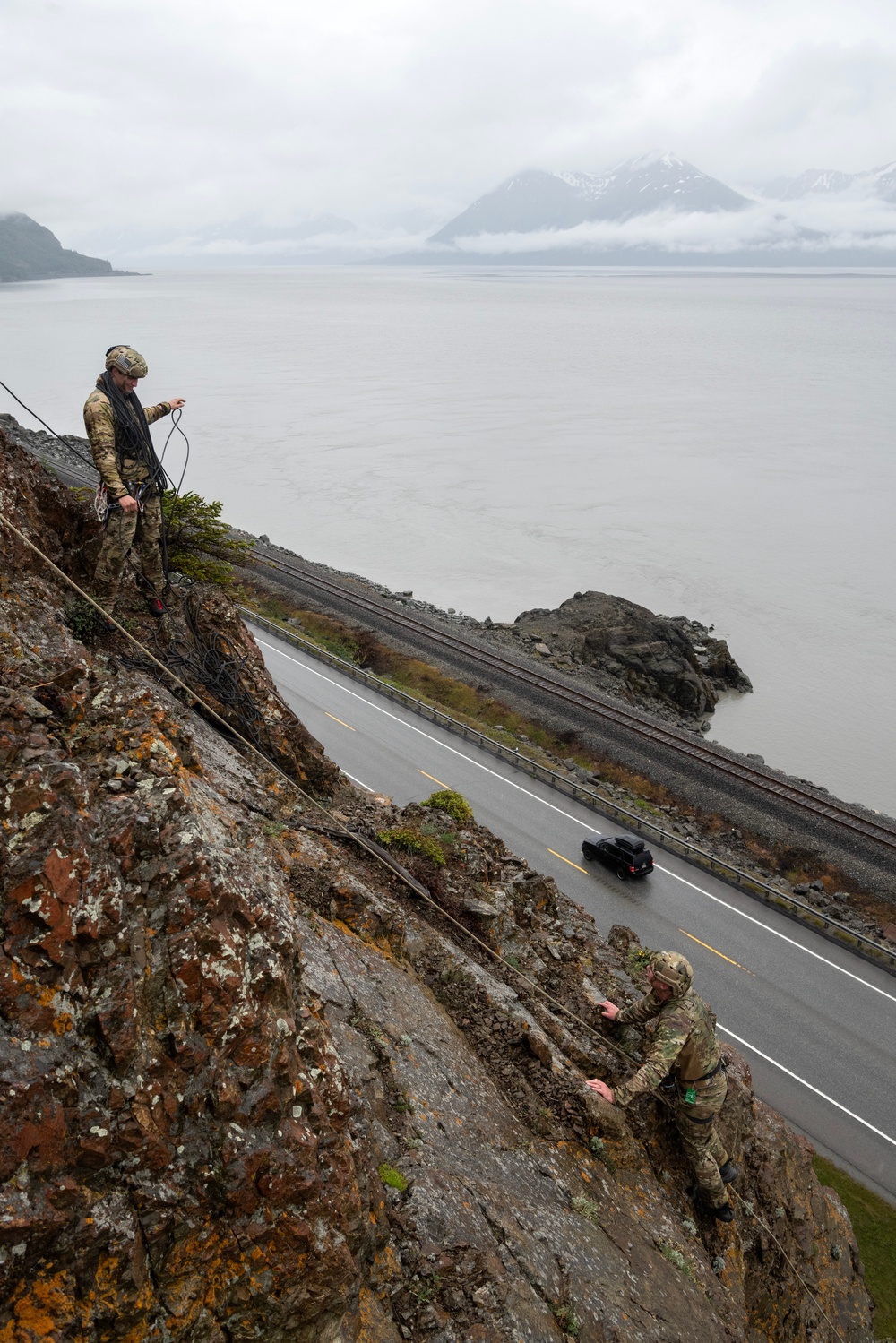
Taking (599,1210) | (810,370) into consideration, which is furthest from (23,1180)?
(810,370)

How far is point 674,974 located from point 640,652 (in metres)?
39.0

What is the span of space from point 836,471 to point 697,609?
46.2 m

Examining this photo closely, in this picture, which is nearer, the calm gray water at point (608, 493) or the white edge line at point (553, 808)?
the white edge line at point (553, 808)

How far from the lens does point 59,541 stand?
11078 millimetres

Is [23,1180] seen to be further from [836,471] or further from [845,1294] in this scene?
[836,471]

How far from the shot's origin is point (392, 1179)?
21.6 feet

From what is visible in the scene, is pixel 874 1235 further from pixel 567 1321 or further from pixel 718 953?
pixel 567 1321

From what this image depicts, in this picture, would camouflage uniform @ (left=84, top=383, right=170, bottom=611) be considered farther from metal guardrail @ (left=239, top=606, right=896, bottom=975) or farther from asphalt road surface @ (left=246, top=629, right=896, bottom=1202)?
metal guardrail @ (left=239, top=606, right=896, bottom=975)

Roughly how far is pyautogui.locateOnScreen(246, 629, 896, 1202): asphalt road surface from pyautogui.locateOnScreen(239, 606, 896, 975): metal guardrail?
40cm

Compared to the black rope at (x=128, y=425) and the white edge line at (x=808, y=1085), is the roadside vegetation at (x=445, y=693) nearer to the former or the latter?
the white edge line at (x=808, y=1085)

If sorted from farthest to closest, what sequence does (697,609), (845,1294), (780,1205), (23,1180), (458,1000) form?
1. (697,609)
2. (845,1294)
3. (780,1205)
4. (458,1000)
5. (23,1180)

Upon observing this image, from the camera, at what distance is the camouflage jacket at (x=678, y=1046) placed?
27.5ft

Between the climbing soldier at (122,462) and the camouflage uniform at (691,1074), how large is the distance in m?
8.23

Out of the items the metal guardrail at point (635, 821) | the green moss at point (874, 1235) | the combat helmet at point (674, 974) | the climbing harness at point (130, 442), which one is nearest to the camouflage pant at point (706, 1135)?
the combat helmet at point (674, 974)
